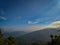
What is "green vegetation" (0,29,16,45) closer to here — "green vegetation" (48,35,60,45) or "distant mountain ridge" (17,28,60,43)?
"distant mountain ridge" (17,28,60,43)

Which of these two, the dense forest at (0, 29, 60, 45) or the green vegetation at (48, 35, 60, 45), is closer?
the dense forest at (0, 29, 60, 45)

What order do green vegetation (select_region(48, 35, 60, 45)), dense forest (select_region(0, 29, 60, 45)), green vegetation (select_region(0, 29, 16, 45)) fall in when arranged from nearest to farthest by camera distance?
green vegetation (select_region(0, 29, 16, 45)) < dense forest (select_region(0, 29, 60, 45)) < green vegetation (select_region(48, 35, 60, 45))

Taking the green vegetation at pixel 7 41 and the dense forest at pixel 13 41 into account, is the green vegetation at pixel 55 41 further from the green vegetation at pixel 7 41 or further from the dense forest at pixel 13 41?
the green vegetation at pixel 7 41

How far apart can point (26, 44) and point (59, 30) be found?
3.06 metres

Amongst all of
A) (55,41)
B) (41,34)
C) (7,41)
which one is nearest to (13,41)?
(7,41)

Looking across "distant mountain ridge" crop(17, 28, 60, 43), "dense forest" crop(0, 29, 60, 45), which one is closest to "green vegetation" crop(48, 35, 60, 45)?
"dense forest" crop(0, 29, 60, 45)

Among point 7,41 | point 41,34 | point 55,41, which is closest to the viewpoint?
point 7,41

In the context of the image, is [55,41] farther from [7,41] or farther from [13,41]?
[7,41]

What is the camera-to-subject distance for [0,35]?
803 cm

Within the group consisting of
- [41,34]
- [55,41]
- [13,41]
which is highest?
[41,34]

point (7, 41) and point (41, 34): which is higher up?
point (41, 34)

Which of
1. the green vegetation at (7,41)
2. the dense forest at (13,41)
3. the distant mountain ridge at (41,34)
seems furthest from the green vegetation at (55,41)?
the green vegetation at (7,41)

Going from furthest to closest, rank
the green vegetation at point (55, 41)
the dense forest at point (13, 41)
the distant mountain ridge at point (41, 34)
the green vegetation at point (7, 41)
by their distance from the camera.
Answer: the distant mountain ridge at point (41, 34)
the green vegetation at point (55, 41)
the dense forest at point (13, 41)
the green vegetation at point (7, 41)

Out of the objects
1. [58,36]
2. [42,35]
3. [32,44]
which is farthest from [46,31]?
[32,44]
